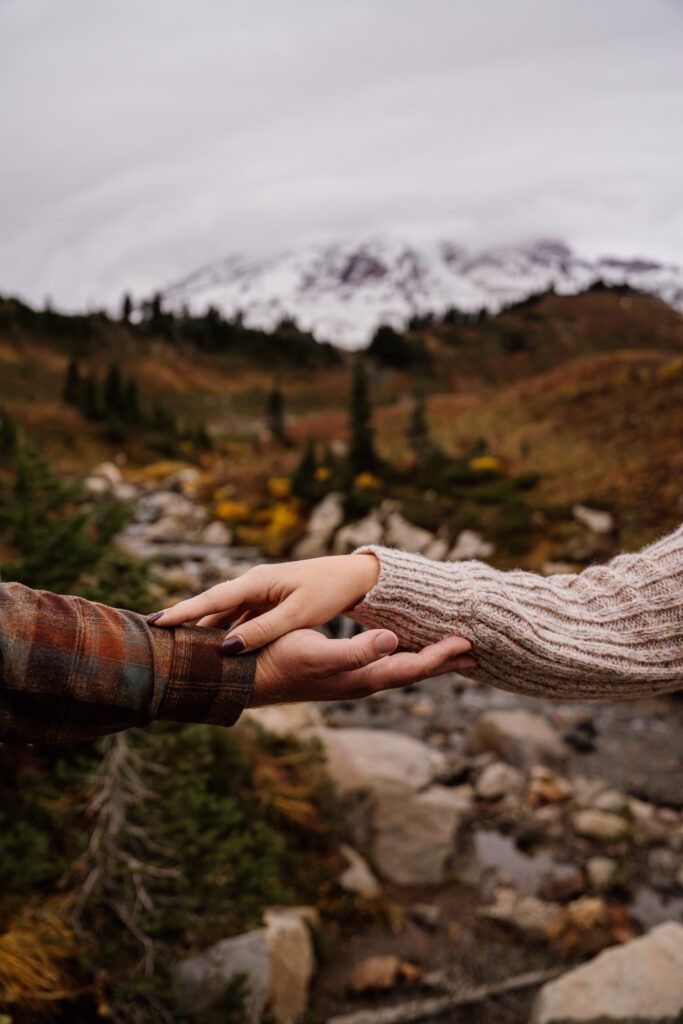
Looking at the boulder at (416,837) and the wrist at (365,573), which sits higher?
the wrist at (365,573)

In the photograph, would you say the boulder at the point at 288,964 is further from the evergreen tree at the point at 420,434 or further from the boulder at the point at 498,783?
the evergreen tree at the point at 420,434

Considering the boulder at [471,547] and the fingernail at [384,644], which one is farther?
the boulder at [471,547]

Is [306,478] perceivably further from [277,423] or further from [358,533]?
[277,423]

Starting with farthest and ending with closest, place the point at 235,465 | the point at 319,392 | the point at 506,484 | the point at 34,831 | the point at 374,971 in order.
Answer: the point at 319,392 → the point at 235,465 → the point at 506,484 → the point at 374,971 → the point at 34,831

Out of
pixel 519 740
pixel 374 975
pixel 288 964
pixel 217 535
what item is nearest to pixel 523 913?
pixel 374 975

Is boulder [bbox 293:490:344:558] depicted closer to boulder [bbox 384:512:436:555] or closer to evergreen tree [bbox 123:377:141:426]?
boulder [bbox 384:512:436:555]

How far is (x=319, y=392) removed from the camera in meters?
65.8

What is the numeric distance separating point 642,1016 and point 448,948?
6.36ft

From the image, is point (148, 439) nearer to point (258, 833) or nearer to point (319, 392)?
point (319, 392)

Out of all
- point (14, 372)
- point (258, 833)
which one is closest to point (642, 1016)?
point (258, 833)

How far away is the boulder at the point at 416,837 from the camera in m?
6.54

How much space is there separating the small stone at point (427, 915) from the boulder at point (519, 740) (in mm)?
3000

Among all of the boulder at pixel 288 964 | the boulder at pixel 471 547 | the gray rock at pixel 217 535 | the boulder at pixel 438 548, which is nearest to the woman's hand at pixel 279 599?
the boulder at pixel 288 964

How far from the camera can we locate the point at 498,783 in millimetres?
8102
